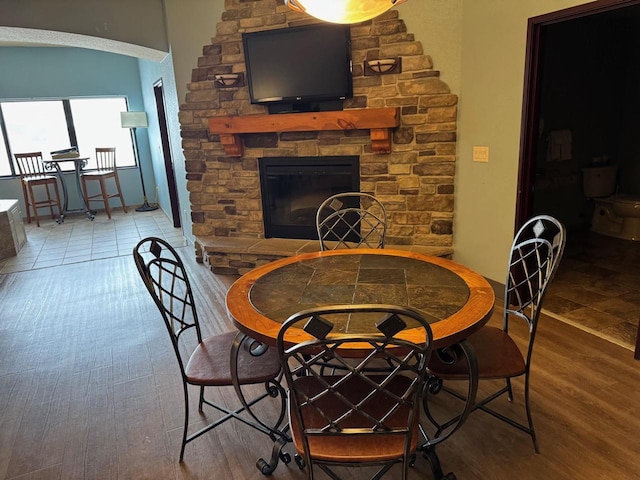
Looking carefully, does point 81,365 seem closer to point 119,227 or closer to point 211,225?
point 211,225

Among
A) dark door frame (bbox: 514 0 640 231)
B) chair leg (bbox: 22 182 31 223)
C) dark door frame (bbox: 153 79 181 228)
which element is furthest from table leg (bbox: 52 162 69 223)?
dark door frame (bbox: 514 0 640 231)

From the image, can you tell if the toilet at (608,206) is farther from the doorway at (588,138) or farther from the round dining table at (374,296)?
the round dining table at (374,296)

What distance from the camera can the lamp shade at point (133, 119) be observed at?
23.0 feet

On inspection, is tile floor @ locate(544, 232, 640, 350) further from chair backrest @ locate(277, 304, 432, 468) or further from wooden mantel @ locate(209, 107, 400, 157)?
chair backrest @ locate(277, 304, 432, 468)

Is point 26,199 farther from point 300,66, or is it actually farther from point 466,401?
point 466,401

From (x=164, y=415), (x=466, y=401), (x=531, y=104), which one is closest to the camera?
(x=466, y=401)

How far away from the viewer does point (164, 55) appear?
446 cm

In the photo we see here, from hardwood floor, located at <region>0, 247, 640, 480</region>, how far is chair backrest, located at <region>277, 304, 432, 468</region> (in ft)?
1.55

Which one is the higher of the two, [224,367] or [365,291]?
[365,291]

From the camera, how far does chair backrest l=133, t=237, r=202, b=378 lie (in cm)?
176

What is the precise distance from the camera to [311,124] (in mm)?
3756

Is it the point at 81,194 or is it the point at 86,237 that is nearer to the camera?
the point at 86,237

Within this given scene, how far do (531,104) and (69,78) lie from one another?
7322 mm

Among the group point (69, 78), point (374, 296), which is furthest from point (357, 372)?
point (69, 78)
